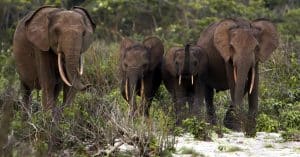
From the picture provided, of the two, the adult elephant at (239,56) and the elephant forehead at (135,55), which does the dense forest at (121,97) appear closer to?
the adult elephant at (239,56)

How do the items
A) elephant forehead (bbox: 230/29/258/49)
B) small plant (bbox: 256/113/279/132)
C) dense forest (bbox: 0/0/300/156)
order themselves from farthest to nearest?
1. elephant forehead (bbox: 230/29/258/49)
2. small plant (bbox: 256/113/279/132)
3. dense forest (bbox: 0/0/300/156)

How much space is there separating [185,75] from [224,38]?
0.94 meters

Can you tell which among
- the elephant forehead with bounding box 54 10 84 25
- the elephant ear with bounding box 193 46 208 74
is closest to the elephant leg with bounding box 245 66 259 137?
the elephant ear with bounding box 193 46 208 74

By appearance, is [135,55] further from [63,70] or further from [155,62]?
[63,70]

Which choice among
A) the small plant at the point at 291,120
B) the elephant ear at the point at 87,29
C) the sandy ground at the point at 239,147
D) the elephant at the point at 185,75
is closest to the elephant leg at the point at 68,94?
the elephant ear at the point at 87,29

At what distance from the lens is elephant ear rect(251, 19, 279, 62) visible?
13500mm

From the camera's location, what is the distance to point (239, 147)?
1075 centimetres

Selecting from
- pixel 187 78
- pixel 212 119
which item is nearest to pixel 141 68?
pixel 187 78

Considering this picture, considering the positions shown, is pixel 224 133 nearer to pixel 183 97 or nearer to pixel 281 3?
pixel 183 97

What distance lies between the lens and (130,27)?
91.7 feet

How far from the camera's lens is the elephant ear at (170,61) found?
1389cm

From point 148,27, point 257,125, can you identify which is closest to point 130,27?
point 148,27


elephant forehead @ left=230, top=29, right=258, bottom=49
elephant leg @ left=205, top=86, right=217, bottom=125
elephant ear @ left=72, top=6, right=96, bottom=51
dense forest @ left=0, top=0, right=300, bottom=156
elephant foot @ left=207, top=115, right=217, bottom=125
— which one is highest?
elephant ear @ left=72, top=6, right=96, bottom=51

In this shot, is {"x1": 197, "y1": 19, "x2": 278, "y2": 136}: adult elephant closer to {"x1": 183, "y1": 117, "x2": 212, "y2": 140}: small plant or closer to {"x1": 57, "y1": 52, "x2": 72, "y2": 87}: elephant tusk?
{"x1": 183, "y1": 117, "x2": 212, "y2": 140}: small plant
